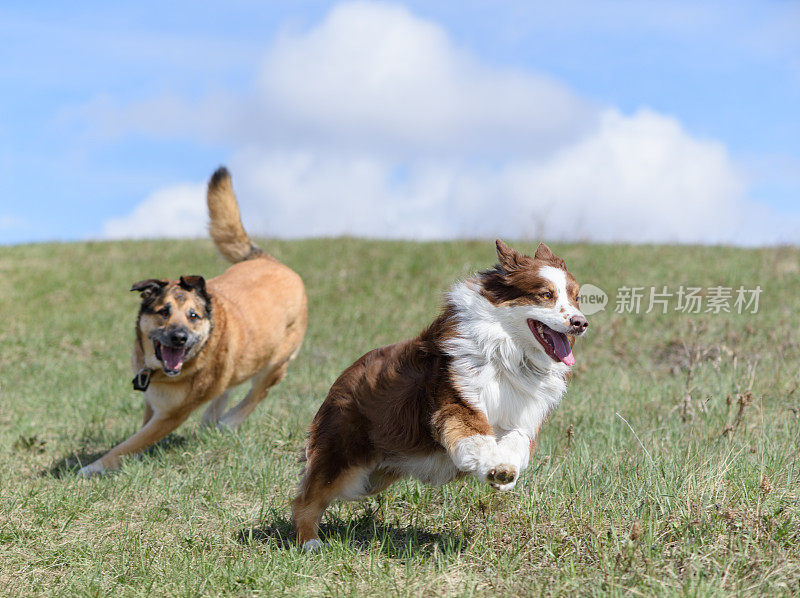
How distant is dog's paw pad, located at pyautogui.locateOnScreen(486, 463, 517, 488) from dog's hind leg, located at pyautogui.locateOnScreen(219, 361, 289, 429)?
4118mm

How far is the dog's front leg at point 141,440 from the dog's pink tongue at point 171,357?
0.43 metres

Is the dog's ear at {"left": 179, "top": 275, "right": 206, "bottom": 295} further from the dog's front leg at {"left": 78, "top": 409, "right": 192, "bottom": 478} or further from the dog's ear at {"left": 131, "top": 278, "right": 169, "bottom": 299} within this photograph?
the dog's front leg at {"left": 78, "top": 409, "right": 192, "bottom": 478}

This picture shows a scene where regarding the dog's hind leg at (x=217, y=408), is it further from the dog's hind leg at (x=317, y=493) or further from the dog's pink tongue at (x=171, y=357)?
the dog's hind leg at (x=317, y=493)

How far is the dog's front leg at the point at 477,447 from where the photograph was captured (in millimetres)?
2943

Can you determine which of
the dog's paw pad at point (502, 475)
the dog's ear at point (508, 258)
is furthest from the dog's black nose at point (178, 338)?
the dog's paw pad at point (502, 475)

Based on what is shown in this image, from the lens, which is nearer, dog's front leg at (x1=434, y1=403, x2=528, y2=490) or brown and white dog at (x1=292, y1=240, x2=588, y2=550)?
dog's front leg at (x1=434, y1=403, x2=528, y2=490)

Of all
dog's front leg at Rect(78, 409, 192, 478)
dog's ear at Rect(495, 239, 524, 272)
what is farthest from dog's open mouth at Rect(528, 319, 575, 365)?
dog's front leg at Rect(78, 409, 192, 478)

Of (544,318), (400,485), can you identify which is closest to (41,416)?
(400,485)

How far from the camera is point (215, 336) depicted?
6027 mm

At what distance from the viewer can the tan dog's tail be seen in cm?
748

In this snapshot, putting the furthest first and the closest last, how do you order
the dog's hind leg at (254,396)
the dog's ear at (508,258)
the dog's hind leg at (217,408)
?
1. the dog's hind leg at (217,408)
2. the dog's hind leg at (254,396)
3. the dog's ear at (508,258)

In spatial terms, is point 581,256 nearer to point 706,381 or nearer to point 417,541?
point 706,381

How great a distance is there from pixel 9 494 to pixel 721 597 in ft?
13.9

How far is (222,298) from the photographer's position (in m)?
6.41
